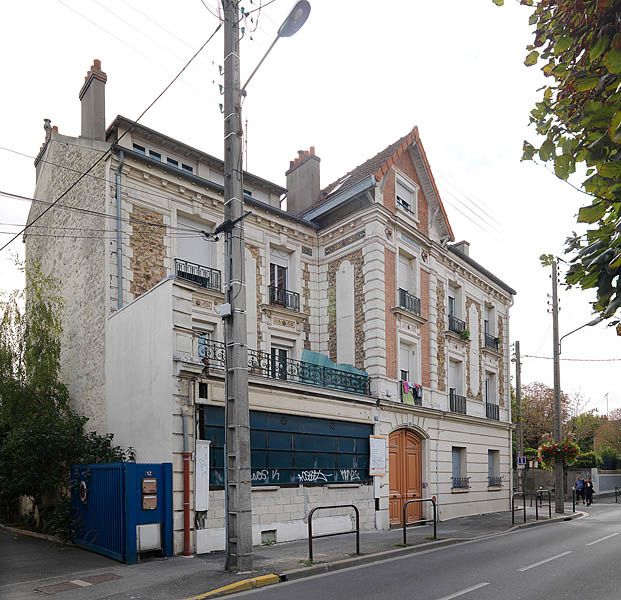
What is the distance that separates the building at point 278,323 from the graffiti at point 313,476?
47mm

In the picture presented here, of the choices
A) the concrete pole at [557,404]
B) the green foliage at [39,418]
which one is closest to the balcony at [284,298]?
the green foliage at [39,418]

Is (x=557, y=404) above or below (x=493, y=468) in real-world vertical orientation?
above

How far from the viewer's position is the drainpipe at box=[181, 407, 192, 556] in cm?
1266

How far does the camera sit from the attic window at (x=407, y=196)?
2153cm

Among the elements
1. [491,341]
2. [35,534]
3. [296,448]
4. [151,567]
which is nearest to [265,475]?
[296,448]

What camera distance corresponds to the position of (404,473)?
20.2 meters

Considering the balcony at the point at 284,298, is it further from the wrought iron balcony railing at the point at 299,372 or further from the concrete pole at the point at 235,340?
the concrete pole at the point at 235,340

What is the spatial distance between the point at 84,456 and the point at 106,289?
12.7 feet

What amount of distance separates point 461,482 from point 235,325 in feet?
49.7

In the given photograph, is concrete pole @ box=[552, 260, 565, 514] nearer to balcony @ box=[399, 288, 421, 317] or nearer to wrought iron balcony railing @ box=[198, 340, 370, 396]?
balcony @ box=[399, 288, 421, 317]

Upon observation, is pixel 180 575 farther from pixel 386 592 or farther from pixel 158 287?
pixel 158 287

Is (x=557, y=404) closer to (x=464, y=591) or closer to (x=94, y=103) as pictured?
(x=464, y=591)

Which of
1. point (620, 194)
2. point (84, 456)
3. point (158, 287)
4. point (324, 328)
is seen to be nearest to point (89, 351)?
point (84, 456)

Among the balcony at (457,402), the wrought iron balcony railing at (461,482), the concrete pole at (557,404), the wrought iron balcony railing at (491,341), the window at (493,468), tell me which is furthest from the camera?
the wrought iron balcony railing at (491,341)
